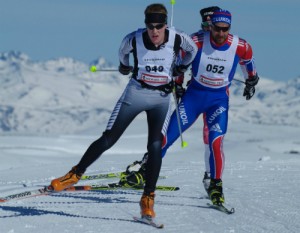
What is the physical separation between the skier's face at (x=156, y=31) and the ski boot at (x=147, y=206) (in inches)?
68.4

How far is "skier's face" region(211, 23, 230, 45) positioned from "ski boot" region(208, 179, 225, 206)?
6.18 ft

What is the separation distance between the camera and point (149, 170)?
7.51 meters

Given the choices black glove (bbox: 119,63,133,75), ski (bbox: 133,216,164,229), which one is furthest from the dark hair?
ski (bbox: 133,216,164,229)

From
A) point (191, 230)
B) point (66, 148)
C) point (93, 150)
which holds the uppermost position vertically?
point (93, 150)

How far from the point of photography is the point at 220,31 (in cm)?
855

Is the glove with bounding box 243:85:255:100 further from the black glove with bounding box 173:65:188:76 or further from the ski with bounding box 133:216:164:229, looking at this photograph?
the ski with bounding box 133:216:164:229

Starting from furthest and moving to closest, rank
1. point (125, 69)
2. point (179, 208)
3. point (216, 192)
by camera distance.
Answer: point (216, 192)
point (179, 208)
point (125, 69)

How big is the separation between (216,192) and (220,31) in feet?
6.88

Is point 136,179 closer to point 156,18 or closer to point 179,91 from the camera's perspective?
point 179,91

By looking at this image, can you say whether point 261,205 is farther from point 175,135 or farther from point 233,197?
point 175,135

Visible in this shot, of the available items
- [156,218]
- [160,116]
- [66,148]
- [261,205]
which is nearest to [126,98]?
[160,116]

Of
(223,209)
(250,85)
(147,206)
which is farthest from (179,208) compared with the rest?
(250,85)

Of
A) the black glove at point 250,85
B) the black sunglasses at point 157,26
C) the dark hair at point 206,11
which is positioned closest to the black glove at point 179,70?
the black sunglasses at point 157,26

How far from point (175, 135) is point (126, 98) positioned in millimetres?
1556
